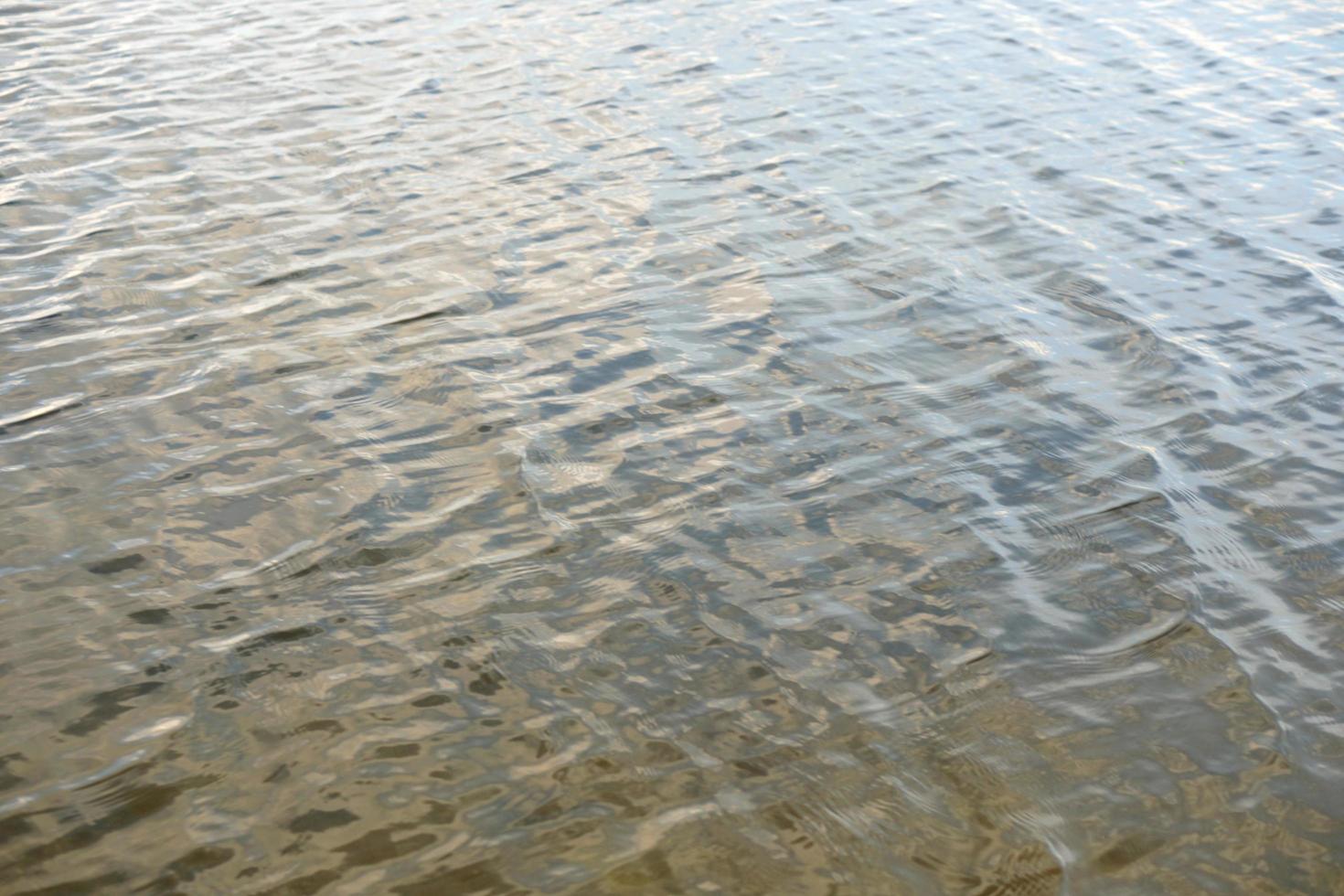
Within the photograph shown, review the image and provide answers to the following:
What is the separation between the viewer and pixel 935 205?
777cm

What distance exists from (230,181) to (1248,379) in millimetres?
6249

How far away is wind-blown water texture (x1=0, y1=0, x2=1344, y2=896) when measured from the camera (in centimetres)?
348

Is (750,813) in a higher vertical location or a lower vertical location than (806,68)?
lower

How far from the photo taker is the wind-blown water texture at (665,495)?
348 cm

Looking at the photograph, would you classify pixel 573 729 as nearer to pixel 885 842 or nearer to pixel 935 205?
pixel 885 842

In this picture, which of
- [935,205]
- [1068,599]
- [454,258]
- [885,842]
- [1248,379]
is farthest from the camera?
[935,205]

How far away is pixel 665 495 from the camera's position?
4902 mm

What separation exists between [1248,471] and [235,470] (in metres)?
4.34

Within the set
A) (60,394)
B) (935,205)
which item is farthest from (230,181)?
(935,205)

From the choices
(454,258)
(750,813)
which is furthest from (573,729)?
(454,258)

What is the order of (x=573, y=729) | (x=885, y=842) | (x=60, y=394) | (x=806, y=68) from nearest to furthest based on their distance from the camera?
(x=885, y=842) → (x=573, y=729) → (x=60, y=394) → (x=806, y=68)

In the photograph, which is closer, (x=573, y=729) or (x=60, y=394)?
(x=573, y=729)

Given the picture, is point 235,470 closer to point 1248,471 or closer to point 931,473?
point 931,473

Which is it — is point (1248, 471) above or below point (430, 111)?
below
